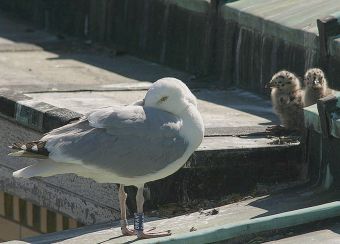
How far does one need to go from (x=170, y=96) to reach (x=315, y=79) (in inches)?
87.3

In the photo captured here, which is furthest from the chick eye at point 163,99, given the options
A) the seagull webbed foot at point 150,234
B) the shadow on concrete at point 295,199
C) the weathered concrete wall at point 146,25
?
the weathered concrete wall at point 146,25

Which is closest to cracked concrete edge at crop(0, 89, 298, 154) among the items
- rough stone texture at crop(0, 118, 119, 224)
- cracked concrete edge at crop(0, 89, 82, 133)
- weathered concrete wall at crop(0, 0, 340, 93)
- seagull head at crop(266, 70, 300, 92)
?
cracked concrete edge at crop(0, 89, 82, 133)

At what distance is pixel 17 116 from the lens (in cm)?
948

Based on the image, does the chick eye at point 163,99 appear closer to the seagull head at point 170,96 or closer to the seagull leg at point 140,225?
the seagull head at point 170,96

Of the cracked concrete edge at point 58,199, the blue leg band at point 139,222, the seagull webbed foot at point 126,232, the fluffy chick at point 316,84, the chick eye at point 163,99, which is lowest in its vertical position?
the cracked concrete edge at point 58,199

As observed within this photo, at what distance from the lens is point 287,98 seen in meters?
9.45

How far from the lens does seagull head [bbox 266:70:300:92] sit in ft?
30.9

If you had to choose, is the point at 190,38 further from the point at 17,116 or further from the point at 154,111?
the point at 154,111

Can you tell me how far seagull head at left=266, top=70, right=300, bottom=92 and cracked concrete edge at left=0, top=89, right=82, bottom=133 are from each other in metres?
1.63

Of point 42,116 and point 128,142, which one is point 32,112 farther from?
point 128,142

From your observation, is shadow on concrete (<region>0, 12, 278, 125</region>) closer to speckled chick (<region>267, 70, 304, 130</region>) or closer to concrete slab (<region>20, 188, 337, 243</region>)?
speckled chick (<region>267, 70, 304, 130</region>)

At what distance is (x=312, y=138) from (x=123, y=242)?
1725 millimetres

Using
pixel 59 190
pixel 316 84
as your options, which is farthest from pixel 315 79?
pixel 59 190

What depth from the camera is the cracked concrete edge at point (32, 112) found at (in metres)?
8.84
